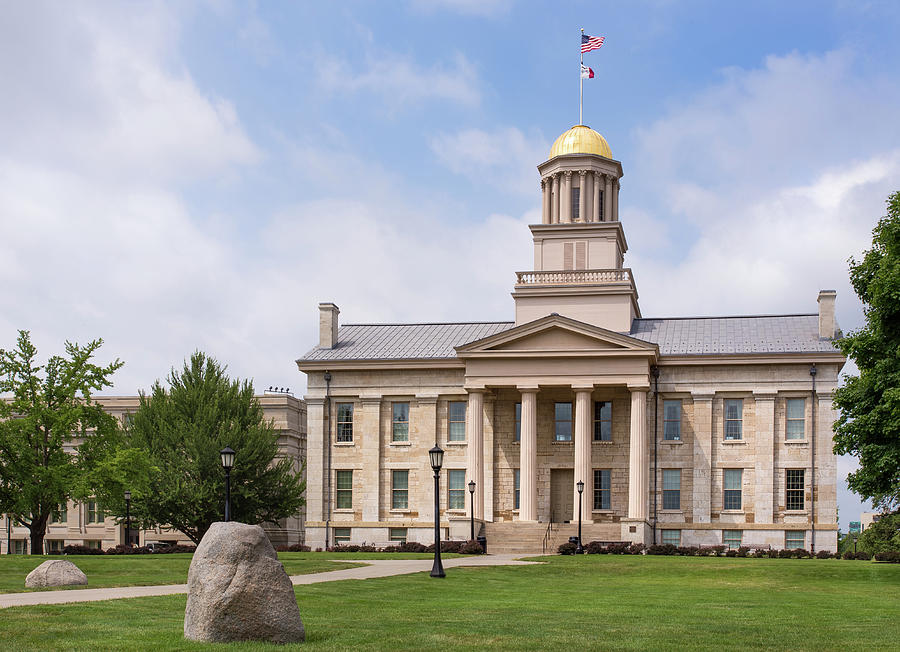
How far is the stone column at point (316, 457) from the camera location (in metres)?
62.4

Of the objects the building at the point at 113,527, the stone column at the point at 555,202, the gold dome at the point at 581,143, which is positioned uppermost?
the gold dome at the point at 581,143

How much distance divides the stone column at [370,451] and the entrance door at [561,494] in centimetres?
997

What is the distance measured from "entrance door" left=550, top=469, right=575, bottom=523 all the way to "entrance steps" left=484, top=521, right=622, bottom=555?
496cm

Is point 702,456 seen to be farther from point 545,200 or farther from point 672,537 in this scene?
point 545,200

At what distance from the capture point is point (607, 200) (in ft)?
212

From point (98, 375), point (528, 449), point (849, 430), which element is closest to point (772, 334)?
point (528, 449)

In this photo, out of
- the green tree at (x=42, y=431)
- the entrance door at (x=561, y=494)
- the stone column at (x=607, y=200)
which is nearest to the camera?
the green tree at (x=42, y=431)

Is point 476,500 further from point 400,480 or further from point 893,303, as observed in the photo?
point 893,303

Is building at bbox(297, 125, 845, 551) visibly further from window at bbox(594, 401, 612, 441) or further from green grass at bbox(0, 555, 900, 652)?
green grass at bbox(0, 555, 900, 652)

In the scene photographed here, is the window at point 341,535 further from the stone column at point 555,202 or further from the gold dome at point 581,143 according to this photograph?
the gold dome at point 581,143

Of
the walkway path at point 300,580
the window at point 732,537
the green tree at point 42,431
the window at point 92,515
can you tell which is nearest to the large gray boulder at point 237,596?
the walkway path at point 300,580

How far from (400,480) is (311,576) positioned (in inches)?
1197

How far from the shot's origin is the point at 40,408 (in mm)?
49000

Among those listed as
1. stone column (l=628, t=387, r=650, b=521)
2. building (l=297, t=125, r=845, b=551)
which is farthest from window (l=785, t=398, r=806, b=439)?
stone column (l=628, t=387, r=650, b=521)
